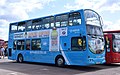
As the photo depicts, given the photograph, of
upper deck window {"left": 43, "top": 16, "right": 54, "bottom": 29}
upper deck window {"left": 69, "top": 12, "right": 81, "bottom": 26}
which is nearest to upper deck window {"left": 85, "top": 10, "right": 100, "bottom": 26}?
upper deck window {"left": 69, "top": 12, "right": 81, "bottom": 26}

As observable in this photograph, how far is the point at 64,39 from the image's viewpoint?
1714cm

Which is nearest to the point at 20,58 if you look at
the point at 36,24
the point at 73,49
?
the point at 36,24

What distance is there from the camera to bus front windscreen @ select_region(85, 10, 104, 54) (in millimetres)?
15742

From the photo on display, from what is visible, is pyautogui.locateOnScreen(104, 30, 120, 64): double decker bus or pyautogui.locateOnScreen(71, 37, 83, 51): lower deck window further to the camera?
pyautogui.locateOnScreen(104, 30, 120, 64): double decker bus

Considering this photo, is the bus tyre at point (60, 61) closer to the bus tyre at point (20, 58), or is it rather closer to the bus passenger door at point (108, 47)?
the bus passenger door at point (108, 47)

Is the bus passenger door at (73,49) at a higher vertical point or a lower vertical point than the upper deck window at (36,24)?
lower

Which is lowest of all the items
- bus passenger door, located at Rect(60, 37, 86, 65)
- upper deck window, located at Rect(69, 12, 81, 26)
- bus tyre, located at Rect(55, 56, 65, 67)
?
bus tyre, located at Rect(55, 56, 65, 67)

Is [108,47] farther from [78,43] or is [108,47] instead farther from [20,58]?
[20,58]

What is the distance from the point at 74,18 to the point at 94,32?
168cm

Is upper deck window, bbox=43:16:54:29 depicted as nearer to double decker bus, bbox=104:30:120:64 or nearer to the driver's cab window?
the driver's cab window

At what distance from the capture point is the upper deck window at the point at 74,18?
52.9 feet

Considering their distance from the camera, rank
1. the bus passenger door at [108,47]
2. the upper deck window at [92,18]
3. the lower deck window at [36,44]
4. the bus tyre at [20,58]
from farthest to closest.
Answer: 1. the bus tyre at [20,58]
2. the lower deck window at [36,44]
3. the bus passenger door at [108,47]
4. the upper deck window at [92,18]

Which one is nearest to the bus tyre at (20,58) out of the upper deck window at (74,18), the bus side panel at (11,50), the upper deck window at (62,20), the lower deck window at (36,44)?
the bus side panel at (11,50)

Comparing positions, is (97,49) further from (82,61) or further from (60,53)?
(60,53)
